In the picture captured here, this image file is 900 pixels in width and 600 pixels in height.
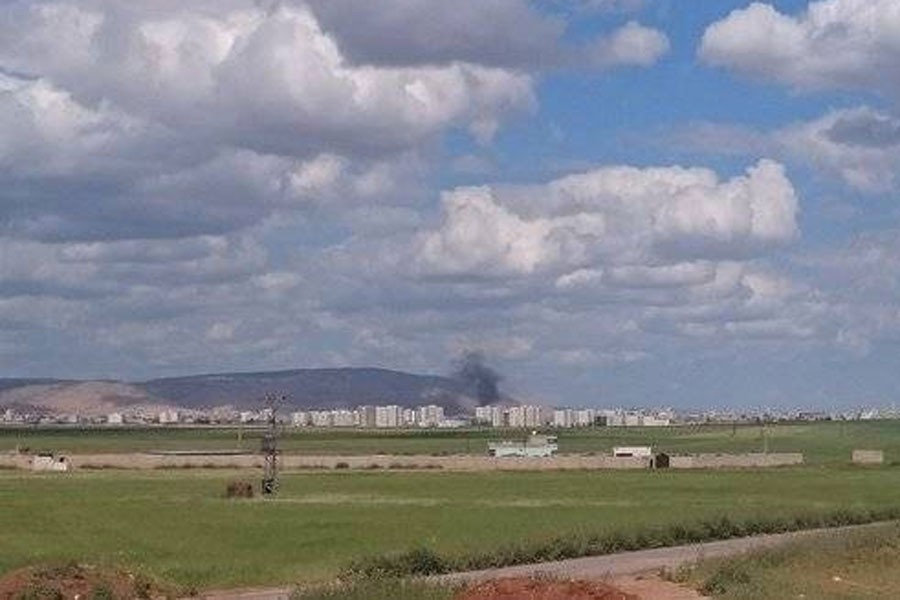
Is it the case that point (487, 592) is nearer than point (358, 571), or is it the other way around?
point (487, 592)

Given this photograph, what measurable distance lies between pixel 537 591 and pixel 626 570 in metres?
14.7

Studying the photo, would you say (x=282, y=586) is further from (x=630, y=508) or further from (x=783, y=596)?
(x=630, y=508)

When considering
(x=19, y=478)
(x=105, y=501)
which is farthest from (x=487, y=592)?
(x=19, y=478)

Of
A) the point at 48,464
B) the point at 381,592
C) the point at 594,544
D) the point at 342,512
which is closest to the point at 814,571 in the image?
the point at 594,544

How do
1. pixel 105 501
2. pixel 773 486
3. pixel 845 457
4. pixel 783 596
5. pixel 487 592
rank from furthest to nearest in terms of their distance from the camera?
pixel 845 457 < pixel 773 486 < pixel 105 501 < pixel 783 596 < pixel 487 592

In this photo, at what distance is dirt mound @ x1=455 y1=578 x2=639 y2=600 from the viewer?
26734 mm

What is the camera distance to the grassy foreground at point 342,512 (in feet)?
163

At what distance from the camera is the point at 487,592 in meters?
27.2

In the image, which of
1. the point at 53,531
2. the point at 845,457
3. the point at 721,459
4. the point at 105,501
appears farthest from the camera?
the point at 845,457

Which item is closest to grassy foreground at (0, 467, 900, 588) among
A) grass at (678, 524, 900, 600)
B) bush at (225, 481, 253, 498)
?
bush at (225, 481, 253, 498)

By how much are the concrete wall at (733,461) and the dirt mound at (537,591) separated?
106m

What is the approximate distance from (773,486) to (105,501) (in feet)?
125

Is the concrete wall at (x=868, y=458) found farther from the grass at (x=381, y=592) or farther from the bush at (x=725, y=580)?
the grass at (x=381, y=592)

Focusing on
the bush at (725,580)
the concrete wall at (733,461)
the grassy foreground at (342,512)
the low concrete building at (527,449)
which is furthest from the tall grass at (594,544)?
the low concrete building at (527,449)
